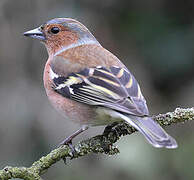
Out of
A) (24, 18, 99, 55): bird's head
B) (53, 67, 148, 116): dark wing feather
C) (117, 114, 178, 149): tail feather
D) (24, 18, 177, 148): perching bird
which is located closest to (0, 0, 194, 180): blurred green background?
(24, 18, 99, 55): bird's head

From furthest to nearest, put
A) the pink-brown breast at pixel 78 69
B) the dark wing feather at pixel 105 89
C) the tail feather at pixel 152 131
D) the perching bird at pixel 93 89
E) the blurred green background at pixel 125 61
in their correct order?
the blurred green background at pixel 125 61 → the pink-brown breast at pixel 78 69 → the dark wing feather at pixel 105 89 → the perching bird at pixel 93 89 → the tail feather at pixel 152 131

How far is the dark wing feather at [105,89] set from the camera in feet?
12.3

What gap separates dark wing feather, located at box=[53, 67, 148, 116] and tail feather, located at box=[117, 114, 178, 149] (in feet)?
0.20

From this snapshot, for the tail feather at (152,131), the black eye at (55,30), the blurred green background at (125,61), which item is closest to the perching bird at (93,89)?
the tail feather at (152,131)

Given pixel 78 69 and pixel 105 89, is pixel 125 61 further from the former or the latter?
pixel 105 89

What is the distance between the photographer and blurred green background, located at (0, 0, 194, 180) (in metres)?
5.61

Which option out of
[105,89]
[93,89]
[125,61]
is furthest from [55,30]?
[125,61]

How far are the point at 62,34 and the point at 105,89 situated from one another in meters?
1.46

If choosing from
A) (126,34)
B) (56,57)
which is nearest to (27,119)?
(56,57)

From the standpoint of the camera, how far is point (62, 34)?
5.18 m

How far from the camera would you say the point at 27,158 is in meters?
5.76

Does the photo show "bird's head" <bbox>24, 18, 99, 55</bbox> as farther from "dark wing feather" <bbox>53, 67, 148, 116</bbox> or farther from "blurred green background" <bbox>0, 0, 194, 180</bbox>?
"blurred green background" <bbox>0, 0, 194, 180</bbox>

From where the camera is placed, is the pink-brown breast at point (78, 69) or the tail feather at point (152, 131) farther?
the pink-brown breast at point (78, 69)

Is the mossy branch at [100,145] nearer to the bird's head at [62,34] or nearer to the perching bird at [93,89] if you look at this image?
the perching bird at [93,89]
